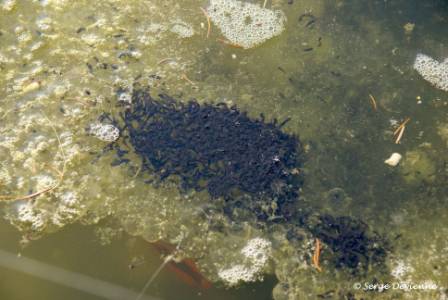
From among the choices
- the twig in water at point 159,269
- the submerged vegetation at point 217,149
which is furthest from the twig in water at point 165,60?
the twig in water at point 159,269

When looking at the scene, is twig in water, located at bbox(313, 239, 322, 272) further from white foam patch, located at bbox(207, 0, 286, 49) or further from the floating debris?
white foam patch, located at bbox(207, 0, 286, 49)

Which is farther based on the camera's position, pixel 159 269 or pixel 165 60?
pixel 165 60

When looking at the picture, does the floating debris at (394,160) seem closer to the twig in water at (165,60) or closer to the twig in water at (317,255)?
the twig in water at (317,255)

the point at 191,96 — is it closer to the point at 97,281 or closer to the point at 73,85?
the point at 73,85

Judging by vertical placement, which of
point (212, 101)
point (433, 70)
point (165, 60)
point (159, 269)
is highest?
point (433, 70)

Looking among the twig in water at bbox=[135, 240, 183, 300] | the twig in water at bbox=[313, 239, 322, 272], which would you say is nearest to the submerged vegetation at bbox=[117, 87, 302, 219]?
the twig in water at bbox=[313, 239, 322, 272]

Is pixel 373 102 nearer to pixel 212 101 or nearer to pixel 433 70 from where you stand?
pixel 433 70

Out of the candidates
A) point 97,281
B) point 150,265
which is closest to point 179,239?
point 150,265

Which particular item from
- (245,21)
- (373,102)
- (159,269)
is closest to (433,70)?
(373,102)

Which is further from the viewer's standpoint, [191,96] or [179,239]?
[191,96]
